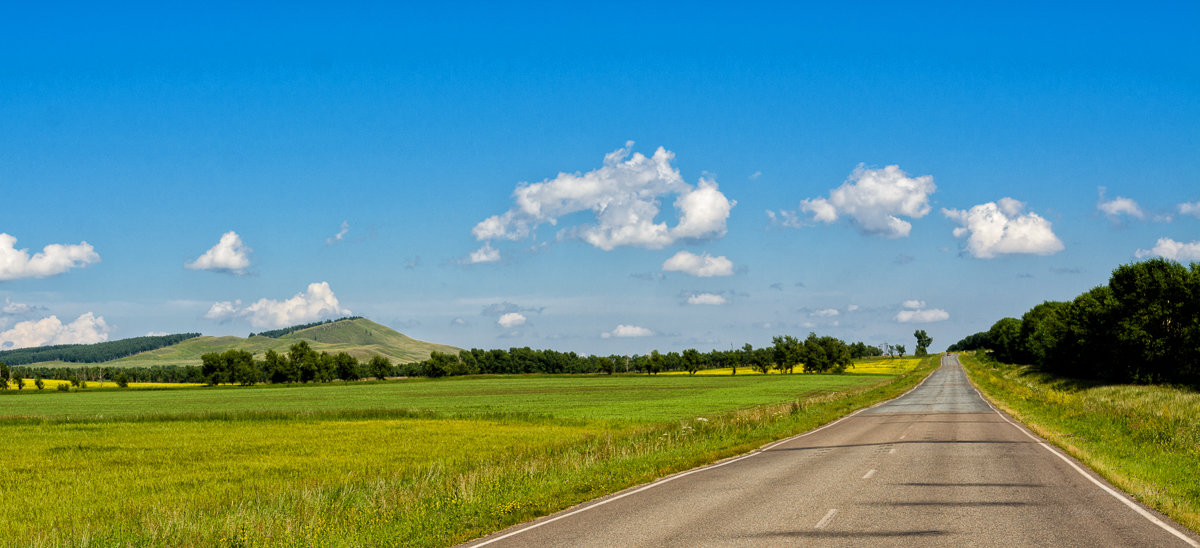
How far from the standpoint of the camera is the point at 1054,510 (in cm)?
1420

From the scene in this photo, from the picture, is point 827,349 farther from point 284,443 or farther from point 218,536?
point 218,536

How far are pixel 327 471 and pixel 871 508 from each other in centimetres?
1782

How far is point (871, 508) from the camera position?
14.4 m

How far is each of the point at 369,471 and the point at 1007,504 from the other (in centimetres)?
1820

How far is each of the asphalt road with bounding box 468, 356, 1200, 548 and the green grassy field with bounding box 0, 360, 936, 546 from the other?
1.65m

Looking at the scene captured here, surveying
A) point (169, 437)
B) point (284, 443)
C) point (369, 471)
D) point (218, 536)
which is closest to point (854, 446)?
point (369, 471)

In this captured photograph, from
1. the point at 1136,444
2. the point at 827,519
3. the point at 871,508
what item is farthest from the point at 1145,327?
the point at 827,519

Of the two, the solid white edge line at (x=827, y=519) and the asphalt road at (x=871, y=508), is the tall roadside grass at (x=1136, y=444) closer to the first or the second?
the asphalt road at (x=871, y=508)

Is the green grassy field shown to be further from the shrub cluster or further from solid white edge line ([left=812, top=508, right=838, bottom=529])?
the shrub cluster

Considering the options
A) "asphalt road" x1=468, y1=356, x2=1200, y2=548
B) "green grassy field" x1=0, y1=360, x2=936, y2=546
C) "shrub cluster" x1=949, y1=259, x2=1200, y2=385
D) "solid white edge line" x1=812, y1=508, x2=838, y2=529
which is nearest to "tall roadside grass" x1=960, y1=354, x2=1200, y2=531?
"asphalt road" x1=468, y1=356, x2=1200, y2=548

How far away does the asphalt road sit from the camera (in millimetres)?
11961

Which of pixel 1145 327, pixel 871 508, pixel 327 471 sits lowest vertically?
pixel 327 471

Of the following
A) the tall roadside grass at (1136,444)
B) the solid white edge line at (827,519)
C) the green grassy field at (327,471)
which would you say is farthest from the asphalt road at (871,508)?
the green grassy field at (327,471)

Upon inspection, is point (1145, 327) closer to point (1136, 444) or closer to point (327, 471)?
point (1136, 444)
